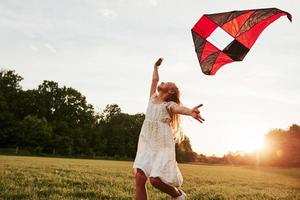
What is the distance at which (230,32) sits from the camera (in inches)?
259

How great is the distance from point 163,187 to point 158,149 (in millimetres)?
572

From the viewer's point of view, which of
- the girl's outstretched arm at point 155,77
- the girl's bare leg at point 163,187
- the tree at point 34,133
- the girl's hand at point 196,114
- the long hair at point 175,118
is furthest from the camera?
the tree at point 34,133

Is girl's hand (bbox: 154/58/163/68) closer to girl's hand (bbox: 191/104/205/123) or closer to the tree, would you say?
girl's hand (bbox: 191/104/205/123)

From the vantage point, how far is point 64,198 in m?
7.33

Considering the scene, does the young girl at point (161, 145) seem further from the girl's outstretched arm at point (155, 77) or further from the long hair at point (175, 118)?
the girl's outstretched arm at point (155, 77)

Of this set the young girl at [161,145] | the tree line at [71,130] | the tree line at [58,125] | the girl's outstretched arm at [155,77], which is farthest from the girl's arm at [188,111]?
the tree line at [58,125]

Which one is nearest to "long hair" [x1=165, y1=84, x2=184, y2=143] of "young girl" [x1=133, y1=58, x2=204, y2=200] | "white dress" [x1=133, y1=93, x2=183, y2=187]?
"young girl" [x1=133, y1=58, x2=204, y2=200]

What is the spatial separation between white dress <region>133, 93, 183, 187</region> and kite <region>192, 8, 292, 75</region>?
4.34ft

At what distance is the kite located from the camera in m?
6.14

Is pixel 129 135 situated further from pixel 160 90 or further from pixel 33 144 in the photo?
pixel 160 90

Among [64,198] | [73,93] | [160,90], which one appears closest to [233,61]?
[160,90]

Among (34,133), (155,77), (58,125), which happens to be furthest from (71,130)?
(155,77)

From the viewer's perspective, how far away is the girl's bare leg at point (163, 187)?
5703 mm

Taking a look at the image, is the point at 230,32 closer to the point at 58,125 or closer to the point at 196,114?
the point at 196,114
